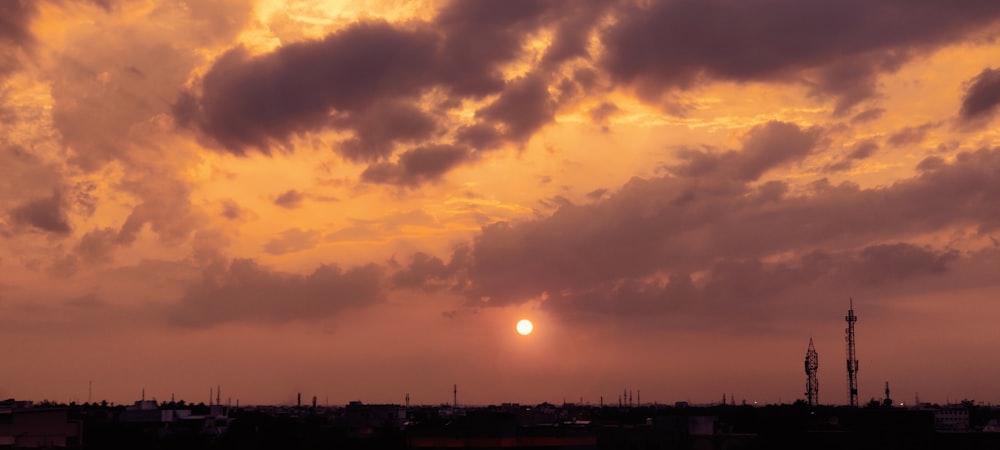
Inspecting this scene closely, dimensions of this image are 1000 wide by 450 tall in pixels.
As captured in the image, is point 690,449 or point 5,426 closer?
point 5,426

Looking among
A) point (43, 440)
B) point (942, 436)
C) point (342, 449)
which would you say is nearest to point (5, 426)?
point (43, 440)

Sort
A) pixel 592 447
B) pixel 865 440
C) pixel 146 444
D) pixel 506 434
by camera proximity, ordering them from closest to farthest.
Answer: pixel 506 434 → pixel 592 447 → pixel 865 440 → pixel 146 444

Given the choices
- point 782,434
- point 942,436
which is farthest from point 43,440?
point 942,436

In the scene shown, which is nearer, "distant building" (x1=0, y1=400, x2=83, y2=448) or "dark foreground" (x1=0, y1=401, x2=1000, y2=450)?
"dark foreground" (x1=0, y1=401, x2=1000, y2=450)

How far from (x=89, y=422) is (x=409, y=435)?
229ft

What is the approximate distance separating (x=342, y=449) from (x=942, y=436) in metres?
96.5

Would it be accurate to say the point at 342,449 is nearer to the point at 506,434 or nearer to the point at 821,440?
the point at 506,434

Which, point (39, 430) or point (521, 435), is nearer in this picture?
point (521, 435)

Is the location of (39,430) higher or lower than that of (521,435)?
higher

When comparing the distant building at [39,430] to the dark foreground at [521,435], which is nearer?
the dark foreground at [521,435]

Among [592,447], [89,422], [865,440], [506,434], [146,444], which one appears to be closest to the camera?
[506,434]

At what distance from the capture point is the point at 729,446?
162125mm

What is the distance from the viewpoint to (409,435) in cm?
14925

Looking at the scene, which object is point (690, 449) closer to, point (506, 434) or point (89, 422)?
point (506, 434)
